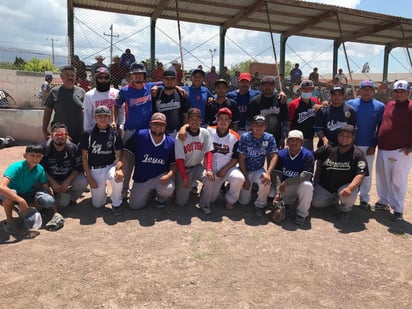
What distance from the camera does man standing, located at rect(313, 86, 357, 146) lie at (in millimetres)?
5324

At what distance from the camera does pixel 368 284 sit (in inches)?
134

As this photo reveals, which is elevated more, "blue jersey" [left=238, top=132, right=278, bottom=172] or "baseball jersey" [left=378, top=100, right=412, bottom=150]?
"baseball jersey" [left=378, top=100, right=412, bottom=150]

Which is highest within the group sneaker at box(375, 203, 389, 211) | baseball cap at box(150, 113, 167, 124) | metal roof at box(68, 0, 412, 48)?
metal roof at box(68, 0, 412, 48)

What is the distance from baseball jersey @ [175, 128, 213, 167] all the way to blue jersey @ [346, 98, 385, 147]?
234cm

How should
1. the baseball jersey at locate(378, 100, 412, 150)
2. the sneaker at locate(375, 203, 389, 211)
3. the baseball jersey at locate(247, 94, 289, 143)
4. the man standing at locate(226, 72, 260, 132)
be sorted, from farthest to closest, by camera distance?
1. the man standing at locate(226, 72, 260, 132)
2. the baseball jersey at locate(247, 94, 289, 143)
3. the sneaker at locate(375, 203, 389, 211)
4. the baseball jersey at locate(378, 100, 412, 150)

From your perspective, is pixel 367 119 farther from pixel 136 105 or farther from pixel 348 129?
pixel 136 105

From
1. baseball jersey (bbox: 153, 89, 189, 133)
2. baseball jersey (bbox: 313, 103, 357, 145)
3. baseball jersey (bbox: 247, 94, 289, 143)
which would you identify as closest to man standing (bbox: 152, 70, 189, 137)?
baseball jersey (bbox: 153, 89, 189, 133)

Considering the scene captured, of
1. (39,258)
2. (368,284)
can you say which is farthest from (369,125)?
(39,258)

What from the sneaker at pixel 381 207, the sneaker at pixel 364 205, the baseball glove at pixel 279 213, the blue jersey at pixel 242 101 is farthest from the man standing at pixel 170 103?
the sneaker at pixel 381 207

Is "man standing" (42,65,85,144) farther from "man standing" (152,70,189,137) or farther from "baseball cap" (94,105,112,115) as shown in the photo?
"man standing" (152,70,189,137)

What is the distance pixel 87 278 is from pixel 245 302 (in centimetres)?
145

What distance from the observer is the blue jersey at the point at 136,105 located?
5.14 metres

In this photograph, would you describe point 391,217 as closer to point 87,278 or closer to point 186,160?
point 186,160

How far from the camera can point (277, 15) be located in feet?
41.7
